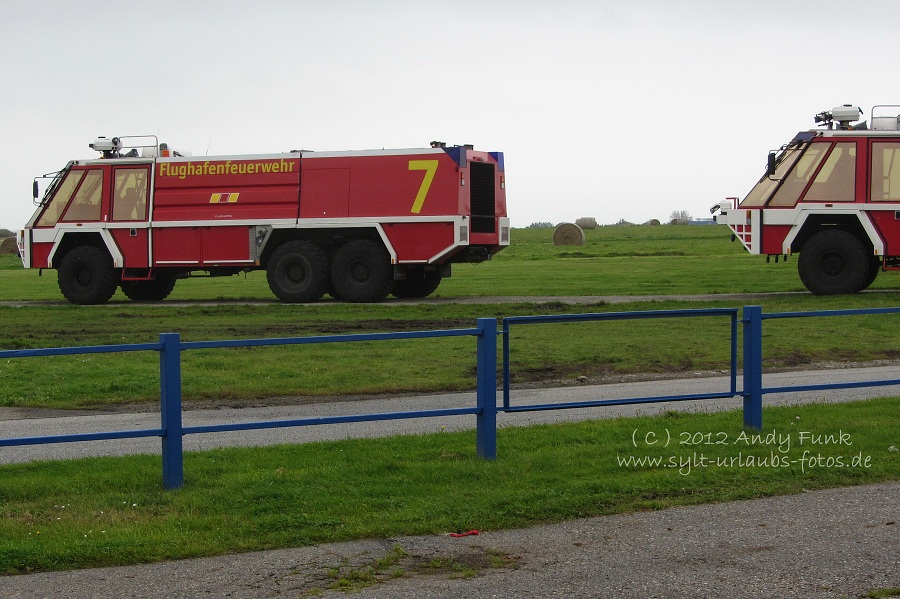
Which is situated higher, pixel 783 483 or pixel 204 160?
pixel 204 160

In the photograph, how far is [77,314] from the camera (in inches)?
853

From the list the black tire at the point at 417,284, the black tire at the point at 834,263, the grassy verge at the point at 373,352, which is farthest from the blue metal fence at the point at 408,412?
the black tire at the point at 417,284

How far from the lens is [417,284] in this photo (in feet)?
84.5

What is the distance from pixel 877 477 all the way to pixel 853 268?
1600cm

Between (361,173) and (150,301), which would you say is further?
(150,301)

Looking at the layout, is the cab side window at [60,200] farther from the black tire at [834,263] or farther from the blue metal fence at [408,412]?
the blue metal fence at [408,412]

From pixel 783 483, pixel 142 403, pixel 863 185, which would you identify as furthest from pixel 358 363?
pixel 863 185

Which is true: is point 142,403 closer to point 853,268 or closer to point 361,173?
point 361,173

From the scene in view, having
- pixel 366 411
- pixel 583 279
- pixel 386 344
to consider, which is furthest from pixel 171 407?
pixel 583 279

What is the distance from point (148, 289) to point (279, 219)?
455 centimetres

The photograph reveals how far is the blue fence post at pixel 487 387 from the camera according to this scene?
796 centimetres

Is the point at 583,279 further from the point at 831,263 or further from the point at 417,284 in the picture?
the point at 831,263

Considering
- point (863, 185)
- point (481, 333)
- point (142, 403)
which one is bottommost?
point (142, 403)

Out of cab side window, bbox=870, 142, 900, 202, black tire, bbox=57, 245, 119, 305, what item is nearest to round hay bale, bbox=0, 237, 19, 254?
black tire, bbox=57, 245, 119, 305
